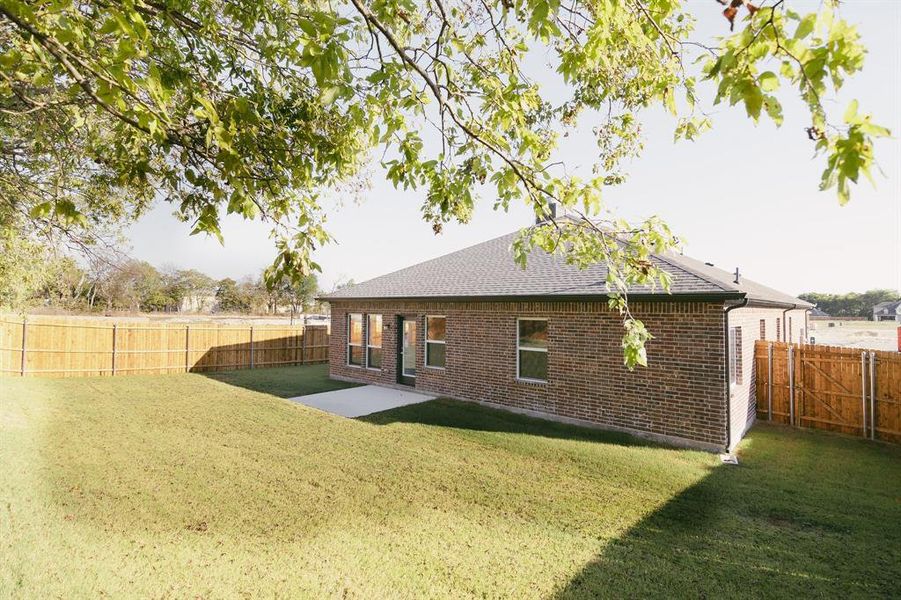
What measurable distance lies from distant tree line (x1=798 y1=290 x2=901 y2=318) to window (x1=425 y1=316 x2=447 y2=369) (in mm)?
104813

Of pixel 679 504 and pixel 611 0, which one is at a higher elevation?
pixel 611 0

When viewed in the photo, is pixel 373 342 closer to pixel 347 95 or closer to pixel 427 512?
pixel 427 512

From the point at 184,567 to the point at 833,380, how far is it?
41.3ft

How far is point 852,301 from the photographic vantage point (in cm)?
9225

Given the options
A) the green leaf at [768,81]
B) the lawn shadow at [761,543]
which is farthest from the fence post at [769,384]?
the green leaf at [768,81]

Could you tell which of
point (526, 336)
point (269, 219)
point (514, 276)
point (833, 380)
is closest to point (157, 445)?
point (269, 219)

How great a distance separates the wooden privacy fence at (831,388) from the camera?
9125mm

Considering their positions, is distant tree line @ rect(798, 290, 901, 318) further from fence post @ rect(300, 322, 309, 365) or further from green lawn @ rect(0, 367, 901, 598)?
green lawn @ rect(0, 367, 901, 598)

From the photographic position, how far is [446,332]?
12820mm

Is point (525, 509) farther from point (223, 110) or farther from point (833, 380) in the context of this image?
point (833, 380)

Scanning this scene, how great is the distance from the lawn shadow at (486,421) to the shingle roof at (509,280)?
2.97 meters

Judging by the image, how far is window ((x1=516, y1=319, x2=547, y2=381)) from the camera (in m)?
10.8

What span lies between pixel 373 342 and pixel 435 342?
10.6ft

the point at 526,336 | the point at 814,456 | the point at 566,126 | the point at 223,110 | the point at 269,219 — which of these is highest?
the point at 566,126
